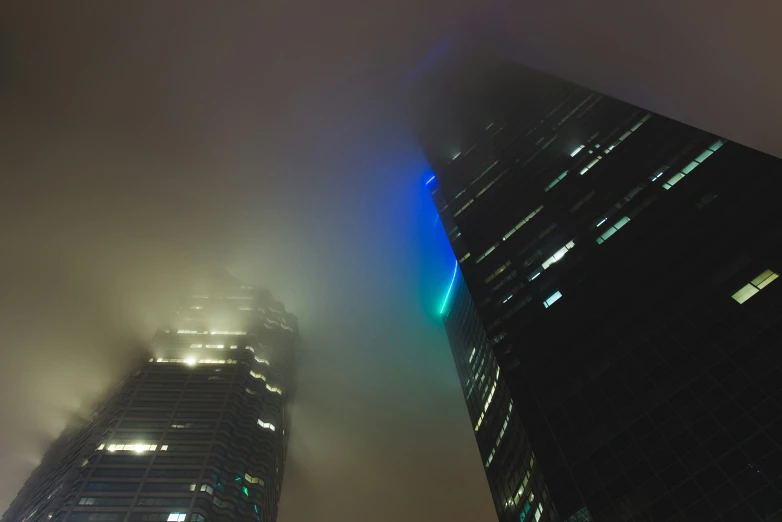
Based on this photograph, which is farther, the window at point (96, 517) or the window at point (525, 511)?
the window at point (96, 517)

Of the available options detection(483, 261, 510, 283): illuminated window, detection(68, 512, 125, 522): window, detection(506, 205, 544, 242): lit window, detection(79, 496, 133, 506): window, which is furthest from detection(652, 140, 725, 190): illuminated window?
detection(79, 496, 133, 506): window

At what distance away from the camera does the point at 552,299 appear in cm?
5203

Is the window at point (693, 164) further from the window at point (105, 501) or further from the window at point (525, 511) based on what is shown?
the window at point (105, 501)

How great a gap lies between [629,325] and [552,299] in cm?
1042

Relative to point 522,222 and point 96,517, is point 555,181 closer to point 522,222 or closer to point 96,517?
point 522,222

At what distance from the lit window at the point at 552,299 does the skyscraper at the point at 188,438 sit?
220ft

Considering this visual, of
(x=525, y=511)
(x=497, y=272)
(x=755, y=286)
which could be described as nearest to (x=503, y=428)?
(x=525, y=511)

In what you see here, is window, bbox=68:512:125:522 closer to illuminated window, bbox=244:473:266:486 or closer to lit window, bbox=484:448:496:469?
illuminated window, bbox=244:473:266:486

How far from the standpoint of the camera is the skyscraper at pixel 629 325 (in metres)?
31.8

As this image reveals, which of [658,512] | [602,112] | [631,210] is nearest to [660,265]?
[631,210]

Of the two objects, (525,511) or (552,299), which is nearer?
(525,511)

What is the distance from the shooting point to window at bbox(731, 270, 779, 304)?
120 feet

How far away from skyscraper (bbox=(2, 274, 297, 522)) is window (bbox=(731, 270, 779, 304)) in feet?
269

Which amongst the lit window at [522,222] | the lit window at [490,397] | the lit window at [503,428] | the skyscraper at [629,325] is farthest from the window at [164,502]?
the lit window at [522,222]
